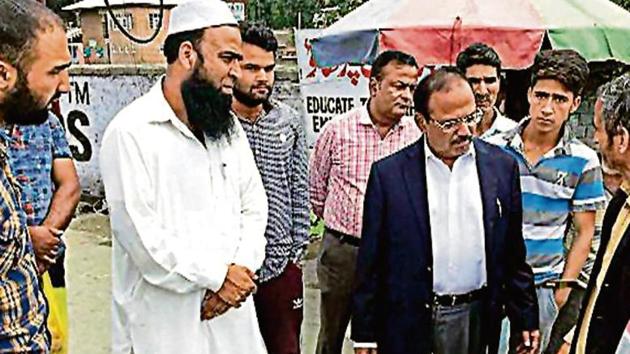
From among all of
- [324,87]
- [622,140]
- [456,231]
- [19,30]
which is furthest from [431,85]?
[324,87]

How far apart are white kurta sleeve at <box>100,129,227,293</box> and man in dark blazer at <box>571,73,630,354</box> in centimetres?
130

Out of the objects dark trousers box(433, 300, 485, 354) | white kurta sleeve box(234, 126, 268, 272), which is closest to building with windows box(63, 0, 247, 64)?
white kurta sleeve box(234, 126, 268, 272)

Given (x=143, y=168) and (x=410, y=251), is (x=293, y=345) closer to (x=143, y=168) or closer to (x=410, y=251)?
(x=410, y=251)

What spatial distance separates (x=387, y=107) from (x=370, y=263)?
1.21 meters

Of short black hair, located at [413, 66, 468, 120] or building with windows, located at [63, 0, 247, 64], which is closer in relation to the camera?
short black hair, located at [413, 66, 468, 120]

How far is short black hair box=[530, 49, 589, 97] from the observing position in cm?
355

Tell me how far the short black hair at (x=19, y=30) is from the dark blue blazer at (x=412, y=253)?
1.36 metres

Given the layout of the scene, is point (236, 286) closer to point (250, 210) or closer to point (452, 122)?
point (250, 210)

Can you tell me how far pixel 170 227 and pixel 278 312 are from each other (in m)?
1.00

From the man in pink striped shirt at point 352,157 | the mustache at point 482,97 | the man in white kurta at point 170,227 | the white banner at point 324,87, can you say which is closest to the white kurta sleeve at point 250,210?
the man in white kurta at point 170,227

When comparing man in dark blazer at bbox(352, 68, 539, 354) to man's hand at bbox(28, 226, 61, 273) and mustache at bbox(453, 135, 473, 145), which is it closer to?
mustache at bbox(453, 135, 473, 145)

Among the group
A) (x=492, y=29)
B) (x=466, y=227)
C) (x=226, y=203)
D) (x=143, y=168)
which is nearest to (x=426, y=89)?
(x=466, y=227)

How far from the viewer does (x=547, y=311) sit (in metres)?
3.63

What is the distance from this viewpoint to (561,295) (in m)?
3.63
